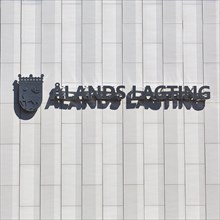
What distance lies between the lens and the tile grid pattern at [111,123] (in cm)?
1251

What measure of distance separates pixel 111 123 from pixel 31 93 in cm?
226

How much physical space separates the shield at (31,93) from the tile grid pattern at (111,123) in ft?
0.59

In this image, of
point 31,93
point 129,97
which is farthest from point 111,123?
point 31,93

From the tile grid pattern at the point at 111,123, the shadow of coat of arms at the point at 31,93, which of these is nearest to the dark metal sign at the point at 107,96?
the shadow of coat of arms at the point at 31,93

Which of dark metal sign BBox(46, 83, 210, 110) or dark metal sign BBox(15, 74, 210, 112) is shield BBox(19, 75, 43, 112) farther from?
dark metal sign BBox(46, 83, 210, 110)

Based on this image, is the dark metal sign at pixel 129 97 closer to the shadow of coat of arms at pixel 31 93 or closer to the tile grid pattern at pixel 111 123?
the tile grid pattern at pixel 111 123

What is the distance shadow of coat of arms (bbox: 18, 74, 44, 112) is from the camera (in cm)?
1269

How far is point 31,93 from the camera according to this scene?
1273 centimetres

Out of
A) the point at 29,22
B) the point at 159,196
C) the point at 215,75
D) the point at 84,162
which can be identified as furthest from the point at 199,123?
the point at 29,22

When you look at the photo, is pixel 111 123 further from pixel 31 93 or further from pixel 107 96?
pixel 31 93

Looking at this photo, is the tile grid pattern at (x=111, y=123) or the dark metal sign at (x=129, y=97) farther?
the dark metal sign at (x=129, y=97)

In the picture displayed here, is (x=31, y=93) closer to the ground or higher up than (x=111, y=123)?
higher up

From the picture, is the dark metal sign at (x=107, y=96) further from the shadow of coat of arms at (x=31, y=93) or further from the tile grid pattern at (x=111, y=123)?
the tile grid pattern at (x=111, y=123)

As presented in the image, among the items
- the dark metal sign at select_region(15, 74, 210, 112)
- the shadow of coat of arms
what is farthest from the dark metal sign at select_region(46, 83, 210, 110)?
the shadow of coat of arms
